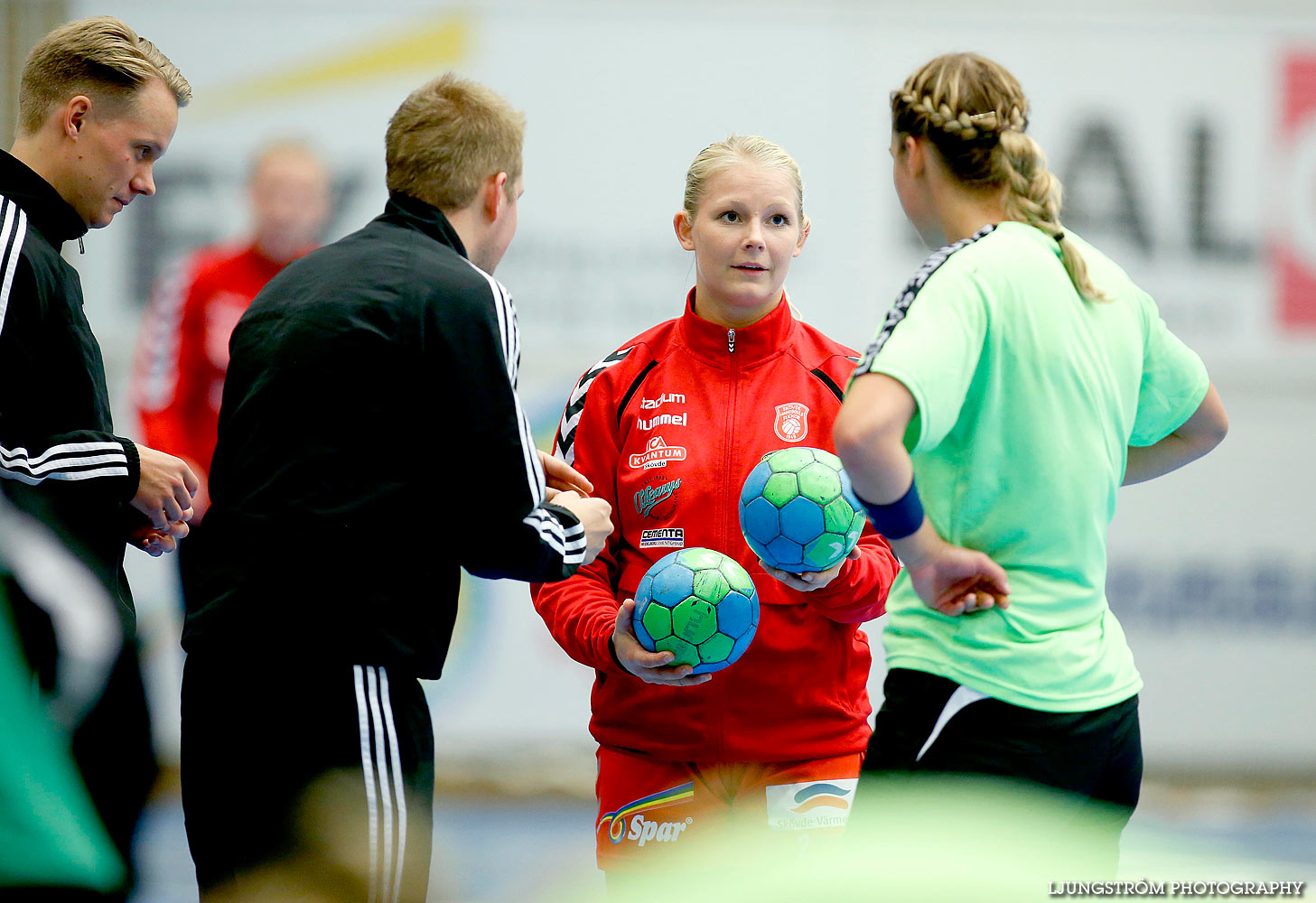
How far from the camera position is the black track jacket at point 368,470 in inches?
88.7

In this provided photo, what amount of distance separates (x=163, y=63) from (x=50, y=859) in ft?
5.86

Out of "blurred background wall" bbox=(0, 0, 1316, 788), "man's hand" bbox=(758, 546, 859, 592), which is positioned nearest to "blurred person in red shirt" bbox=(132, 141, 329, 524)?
"blurred background wall" bbox=(0, 0, 1316, 788)

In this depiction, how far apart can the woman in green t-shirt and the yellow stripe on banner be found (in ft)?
13.2

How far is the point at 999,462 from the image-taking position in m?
2.12

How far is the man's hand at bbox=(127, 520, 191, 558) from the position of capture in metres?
2.69

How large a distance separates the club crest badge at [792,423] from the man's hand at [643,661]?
21.5 inches

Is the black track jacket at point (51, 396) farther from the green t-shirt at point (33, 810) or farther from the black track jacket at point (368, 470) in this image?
the green t-shirt at point (33, 810)

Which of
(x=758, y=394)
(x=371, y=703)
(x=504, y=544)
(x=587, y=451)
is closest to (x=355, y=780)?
(x=371, y=703)

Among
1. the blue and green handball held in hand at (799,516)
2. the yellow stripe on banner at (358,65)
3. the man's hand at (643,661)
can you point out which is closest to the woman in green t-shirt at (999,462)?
the blue and green handball held in hand at (799,516)

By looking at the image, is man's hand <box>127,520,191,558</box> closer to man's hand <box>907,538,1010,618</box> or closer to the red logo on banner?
man's hand <box>907,538,1010,618</box>

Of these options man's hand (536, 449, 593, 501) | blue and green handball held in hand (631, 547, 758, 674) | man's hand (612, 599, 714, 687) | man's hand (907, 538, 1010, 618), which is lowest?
man's hand (612, 599, 714, 687)

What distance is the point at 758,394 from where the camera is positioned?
2961 mm

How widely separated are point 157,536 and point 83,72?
1.00 metres

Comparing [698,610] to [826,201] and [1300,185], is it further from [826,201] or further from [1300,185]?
[1300,185]
